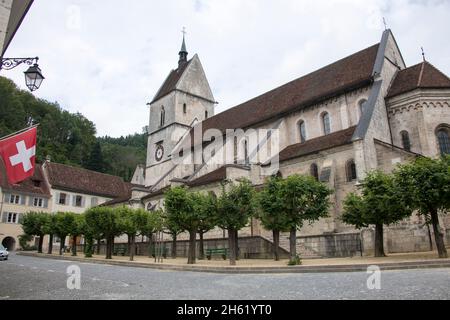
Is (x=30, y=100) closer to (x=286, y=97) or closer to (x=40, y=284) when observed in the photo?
(x=286, y=97)

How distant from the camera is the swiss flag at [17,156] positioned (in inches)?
364

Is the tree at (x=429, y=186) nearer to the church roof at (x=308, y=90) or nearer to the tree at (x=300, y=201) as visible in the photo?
the tree at (x=300, y=201)

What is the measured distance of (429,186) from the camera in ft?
51.5

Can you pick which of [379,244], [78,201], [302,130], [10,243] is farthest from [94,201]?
[379,244]

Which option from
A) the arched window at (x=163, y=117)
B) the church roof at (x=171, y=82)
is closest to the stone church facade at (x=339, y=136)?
the arched window at (x=163, y=117)

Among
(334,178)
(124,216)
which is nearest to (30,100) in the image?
(124,216)

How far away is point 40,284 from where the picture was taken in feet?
35.1

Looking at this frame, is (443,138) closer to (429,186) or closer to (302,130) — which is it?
(302,130)

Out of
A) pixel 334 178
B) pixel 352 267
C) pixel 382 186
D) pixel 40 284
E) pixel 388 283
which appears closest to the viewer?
pixel 388 283

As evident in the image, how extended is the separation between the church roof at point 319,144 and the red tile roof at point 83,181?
33629 millimetres

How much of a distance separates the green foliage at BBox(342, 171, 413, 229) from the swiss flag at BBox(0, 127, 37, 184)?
1529 cm

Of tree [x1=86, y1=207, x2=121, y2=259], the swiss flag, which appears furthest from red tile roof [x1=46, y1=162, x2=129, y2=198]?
the swiss flag

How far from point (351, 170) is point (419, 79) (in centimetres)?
865
